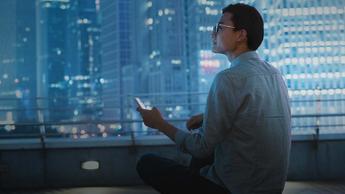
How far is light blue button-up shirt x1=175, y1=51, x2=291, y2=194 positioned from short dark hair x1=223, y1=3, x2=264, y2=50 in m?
0.10

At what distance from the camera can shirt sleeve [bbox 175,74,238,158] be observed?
1.26 m

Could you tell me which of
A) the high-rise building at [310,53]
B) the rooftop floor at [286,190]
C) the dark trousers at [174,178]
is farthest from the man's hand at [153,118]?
the high-rise building at [310,53]

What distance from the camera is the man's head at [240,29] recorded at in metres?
1.41

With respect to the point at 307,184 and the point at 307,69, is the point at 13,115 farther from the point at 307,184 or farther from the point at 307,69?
the point at 307,69

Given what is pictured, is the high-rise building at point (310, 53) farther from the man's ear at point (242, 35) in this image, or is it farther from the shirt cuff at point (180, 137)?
the shirt cuff at point (180, 137)

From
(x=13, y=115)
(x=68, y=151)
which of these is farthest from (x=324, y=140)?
(x=13, y=115)

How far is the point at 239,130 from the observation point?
130 cm

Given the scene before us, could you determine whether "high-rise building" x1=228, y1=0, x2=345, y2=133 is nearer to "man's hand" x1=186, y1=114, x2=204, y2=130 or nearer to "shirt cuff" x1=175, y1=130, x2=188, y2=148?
"man's hand" x1=186, y1=114, x2=204, y2=130

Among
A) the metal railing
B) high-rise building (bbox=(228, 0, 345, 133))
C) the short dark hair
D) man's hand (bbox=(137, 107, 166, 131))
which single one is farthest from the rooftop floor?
the short dark hair

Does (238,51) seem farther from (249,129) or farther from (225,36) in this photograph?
(249,129)

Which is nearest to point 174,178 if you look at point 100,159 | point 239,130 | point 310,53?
point 239,130

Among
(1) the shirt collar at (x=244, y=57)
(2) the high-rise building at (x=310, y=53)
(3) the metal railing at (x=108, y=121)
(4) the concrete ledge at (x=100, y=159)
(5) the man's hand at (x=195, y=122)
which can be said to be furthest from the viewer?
(2) the high-rise building at (x=310, y=53)

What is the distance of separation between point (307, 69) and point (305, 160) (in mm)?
3139

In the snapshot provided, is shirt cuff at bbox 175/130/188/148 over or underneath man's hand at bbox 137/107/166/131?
underneath
